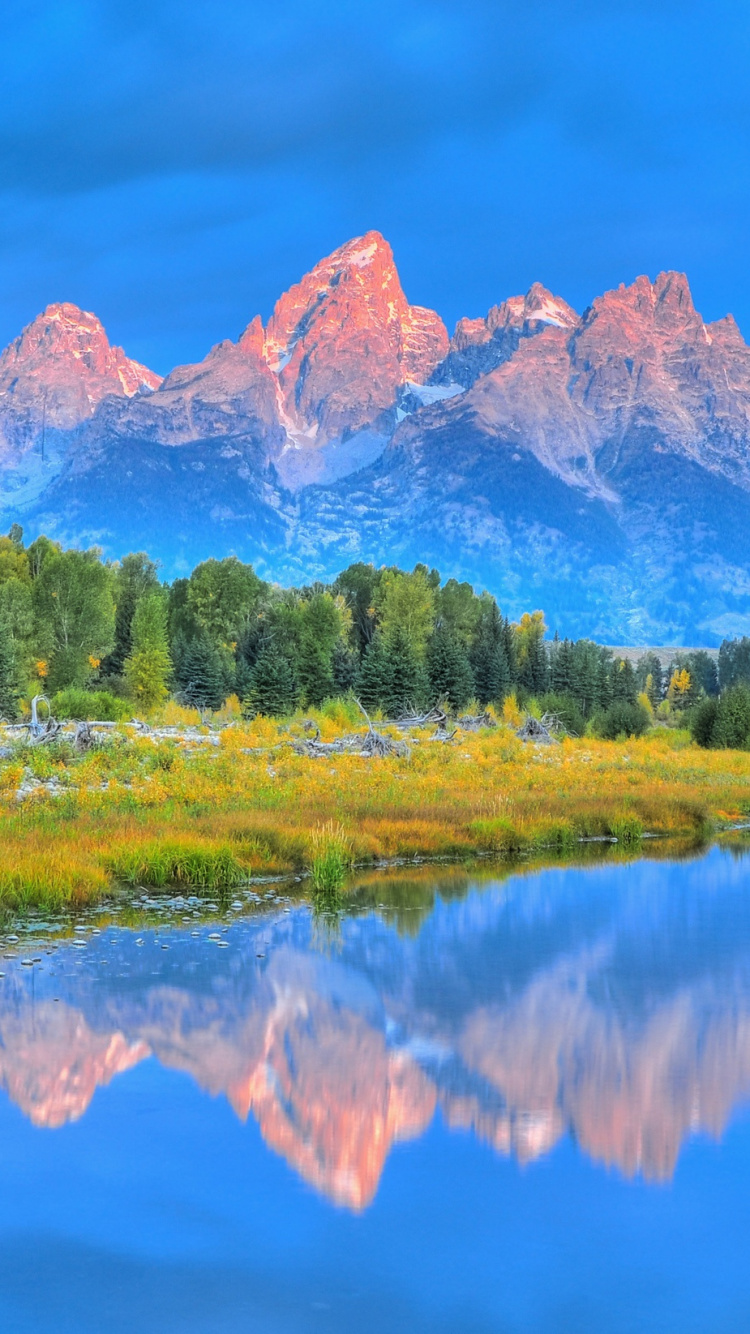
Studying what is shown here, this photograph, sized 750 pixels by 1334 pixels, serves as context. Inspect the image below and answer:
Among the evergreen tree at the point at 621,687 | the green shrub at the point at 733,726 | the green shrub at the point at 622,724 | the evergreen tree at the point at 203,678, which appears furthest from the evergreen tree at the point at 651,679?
the green shrub at the point at 733,726

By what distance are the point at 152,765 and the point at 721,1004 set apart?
20880mm

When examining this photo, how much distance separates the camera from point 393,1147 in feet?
35.3

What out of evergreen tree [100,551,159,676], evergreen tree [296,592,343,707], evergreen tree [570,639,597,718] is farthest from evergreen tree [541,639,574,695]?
evergreen tree [100,551,159,676]

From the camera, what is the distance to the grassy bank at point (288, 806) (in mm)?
20953

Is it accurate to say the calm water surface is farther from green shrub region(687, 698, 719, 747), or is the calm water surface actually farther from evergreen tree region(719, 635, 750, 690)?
evergreen tree region(719, 635, 750, 690)

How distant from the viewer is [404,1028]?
13984 mm

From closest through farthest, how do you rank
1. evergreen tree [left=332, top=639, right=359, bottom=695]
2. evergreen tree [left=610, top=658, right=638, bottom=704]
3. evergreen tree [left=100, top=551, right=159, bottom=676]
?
Answer: evergreen tree [left=332, top=639, right=359, bottom=695] < evergreen tree [left=100, top=551, right=159, bottom=676] < evergreen tree [left=610, top=658, right=638, bottom=704]

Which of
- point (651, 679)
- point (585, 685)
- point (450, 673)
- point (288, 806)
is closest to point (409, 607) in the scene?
point (585, 685)

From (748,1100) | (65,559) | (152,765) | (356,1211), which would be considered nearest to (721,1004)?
(748,1100)

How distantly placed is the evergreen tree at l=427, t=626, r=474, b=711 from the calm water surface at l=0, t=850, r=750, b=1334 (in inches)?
2109

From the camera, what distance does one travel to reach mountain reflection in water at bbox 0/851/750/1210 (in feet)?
37.0

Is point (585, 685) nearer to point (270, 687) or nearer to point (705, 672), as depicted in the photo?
point (270, 687)

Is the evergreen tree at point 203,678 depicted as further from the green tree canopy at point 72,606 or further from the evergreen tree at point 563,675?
the evergreen tree at point 563,675

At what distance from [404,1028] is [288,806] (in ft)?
45.6
